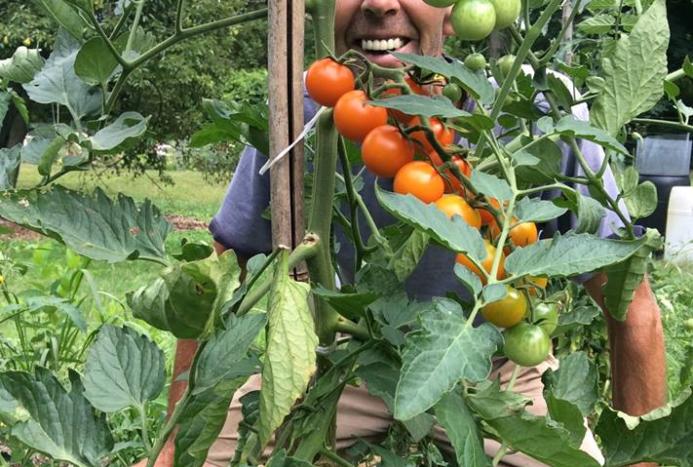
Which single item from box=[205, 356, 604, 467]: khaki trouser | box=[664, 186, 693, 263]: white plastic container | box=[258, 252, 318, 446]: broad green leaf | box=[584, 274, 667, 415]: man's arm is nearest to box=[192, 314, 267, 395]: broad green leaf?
box=[258, 252, 318, 446]: broad green leaf

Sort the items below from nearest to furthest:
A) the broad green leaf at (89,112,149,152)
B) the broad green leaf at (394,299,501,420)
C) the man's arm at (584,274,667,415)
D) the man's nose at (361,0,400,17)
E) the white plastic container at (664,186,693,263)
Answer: the broad green leaf at (394,299,501,420) → the broad green leaf at (89,112,149,152) → the man's nose at (361,0,400,17) → the man's arm at (584,274,667,415) → the white plastic container at (664,186,693,263)

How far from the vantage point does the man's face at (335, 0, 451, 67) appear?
1084mm

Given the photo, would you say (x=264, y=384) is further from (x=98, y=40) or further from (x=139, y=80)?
(x=139, y=80)

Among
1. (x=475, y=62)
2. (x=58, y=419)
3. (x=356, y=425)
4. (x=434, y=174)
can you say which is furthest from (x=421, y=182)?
(x=356, y=425)

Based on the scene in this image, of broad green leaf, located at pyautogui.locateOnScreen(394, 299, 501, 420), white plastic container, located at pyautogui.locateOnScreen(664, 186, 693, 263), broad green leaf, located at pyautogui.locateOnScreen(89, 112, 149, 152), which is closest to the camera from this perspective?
broad green leaf, located at pyautogui.locateOnScreen(394, 299, 501, 420)

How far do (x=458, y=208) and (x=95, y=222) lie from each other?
311 millimetres

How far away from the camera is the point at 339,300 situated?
66cm

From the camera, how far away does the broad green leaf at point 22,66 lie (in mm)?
792

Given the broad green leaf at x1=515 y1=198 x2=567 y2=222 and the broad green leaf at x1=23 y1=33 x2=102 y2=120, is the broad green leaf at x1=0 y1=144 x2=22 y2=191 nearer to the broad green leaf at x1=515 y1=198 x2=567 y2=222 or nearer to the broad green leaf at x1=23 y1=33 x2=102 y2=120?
the broad green leaf at x1=23 y1=33 x2=102 y2=120

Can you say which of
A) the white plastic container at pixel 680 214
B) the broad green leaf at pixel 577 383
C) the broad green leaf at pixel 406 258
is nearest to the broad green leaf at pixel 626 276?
the broad green leaf at pixel 577 383

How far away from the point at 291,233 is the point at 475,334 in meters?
0.24

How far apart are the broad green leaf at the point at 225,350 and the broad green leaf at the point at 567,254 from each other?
0.19 meters

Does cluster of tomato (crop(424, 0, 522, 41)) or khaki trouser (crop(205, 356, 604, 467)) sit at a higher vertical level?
cluster of tomato (crop(424, 0, 522, 41))

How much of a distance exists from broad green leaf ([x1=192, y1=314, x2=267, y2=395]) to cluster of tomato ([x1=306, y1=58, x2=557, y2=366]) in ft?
0.49
